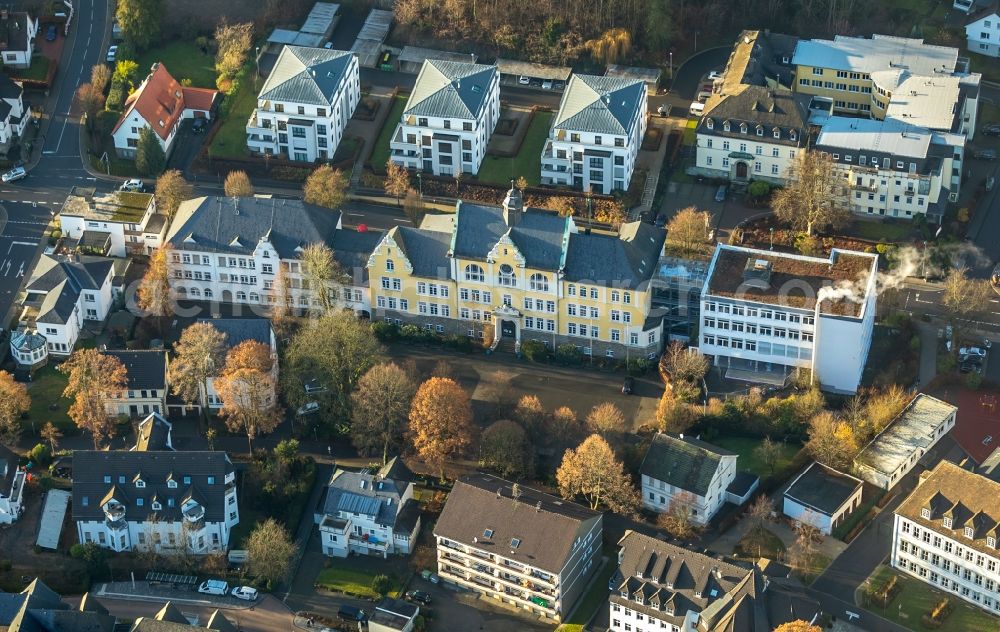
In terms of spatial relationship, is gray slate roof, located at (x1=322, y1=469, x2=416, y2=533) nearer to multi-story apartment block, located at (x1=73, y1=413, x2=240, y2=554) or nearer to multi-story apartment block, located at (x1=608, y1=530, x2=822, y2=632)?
multi-story apartment block, located at (x1=73, y1=413, x2=240, y2=554)

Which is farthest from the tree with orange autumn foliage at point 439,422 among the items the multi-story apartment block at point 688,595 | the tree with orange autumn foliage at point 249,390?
the multi-story apartment block at point 688,595

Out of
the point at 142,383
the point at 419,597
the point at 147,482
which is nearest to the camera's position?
the point at 419,597

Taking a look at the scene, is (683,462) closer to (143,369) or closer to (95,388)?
(143,369)

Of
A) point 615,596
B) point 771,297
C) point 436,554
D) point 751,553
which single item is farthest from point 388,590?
point 771,297

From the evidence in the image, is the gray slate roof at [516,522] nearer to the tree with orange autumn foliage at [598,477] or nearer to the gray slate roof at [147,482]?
the tree with orange autumn foliage at [598,477]

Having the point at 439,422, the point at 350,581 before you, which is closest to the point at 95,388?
the point at 350,581

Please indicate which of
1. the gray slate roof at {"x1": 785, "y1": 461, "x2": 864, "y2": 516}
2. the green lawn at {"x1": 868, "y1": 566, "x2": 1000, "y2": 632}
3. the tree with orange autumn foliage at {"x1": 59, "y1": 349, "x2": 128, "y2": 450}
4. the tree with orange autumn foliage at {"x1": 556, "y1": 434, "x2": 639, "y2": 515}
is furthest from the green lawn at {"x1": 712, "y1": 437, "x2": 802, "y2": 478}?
the tree with orange autumn foliage at {"x1": 59, "y1": 349, "x2": 128, "y2": 450}
